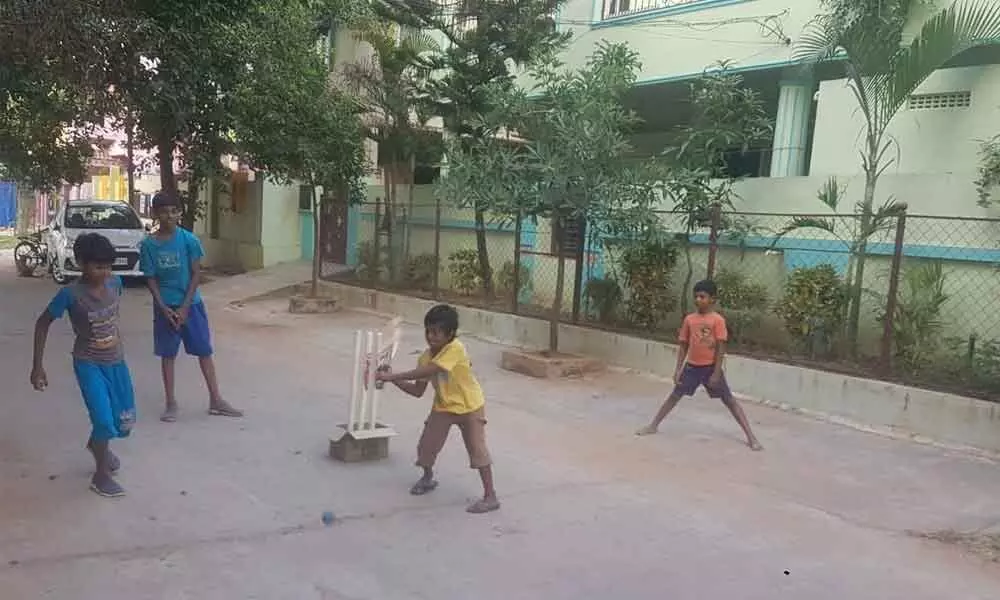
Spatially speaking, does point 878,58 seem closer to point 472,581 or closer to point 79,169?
point 472,581

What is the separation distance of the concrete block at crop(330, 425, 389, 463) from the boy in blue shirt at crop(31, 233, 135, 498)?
50.9 inches

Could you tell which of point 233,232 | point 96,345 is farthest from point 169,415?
point 233,232

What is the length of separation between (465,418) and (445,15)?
9542 millimetres

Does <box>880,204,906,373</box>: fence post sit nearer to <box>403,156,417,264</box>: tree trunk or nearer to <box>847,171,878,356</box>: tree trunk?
<box>847,171,878,356</box>: tree trunk

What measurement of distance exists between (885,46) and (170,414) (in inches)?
278

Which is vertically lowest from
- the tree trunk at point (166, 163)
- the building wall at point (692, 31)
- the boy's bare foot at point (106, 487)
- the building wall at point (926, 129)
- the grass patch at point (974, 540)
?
the grass patch at point (974, 540)

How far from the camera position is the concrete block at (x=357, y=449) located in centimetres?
536

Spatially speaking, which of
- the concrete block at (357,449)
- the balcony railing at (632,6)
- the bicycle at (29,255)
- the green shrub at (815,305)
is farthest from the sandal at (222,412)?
the bicycle at (29,255)

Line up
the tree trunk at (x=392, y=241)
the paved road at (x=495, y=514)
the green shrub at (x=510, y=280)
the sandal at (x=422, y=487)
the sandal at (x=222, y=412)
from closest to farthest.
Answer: the paved road at (x=495, y=514) → the sandal at (x=422, y=487) → the sandal at (x=222, y=412) → the green shrub at (x=510, y=280) → the tree trunk at (x=392, y=241)

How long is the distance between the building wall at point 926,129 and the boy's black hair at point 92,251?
24.3ft

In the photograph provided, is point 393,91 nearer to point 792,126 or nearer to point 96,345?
point 792,126

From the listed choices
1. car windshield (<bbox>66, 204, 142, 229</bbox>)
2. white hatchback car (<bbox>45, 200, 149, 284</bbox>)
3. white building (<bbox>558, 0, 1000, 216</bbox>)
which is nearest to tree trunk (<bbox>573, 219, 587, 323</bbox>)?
white building (<bbox>558, 0, 1000, 216</bbox>)

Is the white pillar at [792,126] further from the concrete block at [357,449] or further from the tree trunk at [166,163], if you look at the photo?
the tree trunk at [166,163]

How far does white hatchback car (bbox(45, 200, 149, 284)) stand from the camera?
15.2 meters
